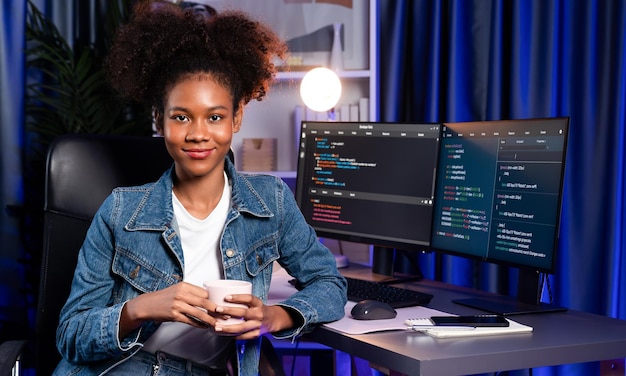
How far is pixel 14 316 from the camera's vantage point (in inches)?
121

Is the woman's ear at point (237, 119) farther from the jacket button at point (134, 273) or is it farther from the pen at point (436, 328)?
the pen at point (436, 328)

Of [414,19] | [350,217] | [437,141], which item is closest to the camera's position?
[437,141]

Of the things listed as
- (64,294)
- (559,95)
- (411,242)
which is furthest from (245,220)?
(559,95)

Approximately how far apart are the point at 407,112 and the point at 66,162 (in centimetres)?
148

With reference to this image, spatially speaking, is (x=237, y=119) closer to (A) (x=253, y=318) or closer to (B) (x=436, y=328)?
(A) (x=253, y=318)

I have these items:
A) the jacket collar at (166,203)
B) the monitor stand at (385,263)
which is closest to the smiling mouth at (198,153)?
the jacket collar at (166,203)

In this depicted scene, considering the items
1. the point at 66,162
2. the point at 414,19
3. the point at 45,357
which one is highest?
the point at 414,19

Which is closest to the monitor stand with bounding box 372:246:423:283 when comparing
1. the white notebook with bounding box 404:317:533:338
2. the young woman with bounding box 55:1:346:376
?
the young woman with bounding box 55:1:346:376

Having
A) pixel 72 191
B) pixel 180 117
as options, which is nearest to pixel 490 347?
pixel 180 117

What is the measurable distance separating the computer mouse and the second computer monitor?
17.9 inches

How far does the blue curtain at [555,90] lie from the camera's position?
2.44m

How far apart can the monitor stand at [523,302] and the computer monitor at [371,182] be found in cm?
26

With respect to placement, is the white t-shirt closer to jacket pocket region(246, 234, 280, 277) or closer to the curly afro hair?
jacket pocket region(246, 234, 280, 277)

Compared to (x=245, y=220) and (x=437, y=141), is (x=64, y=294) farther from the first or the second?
(x=437, y=141)
